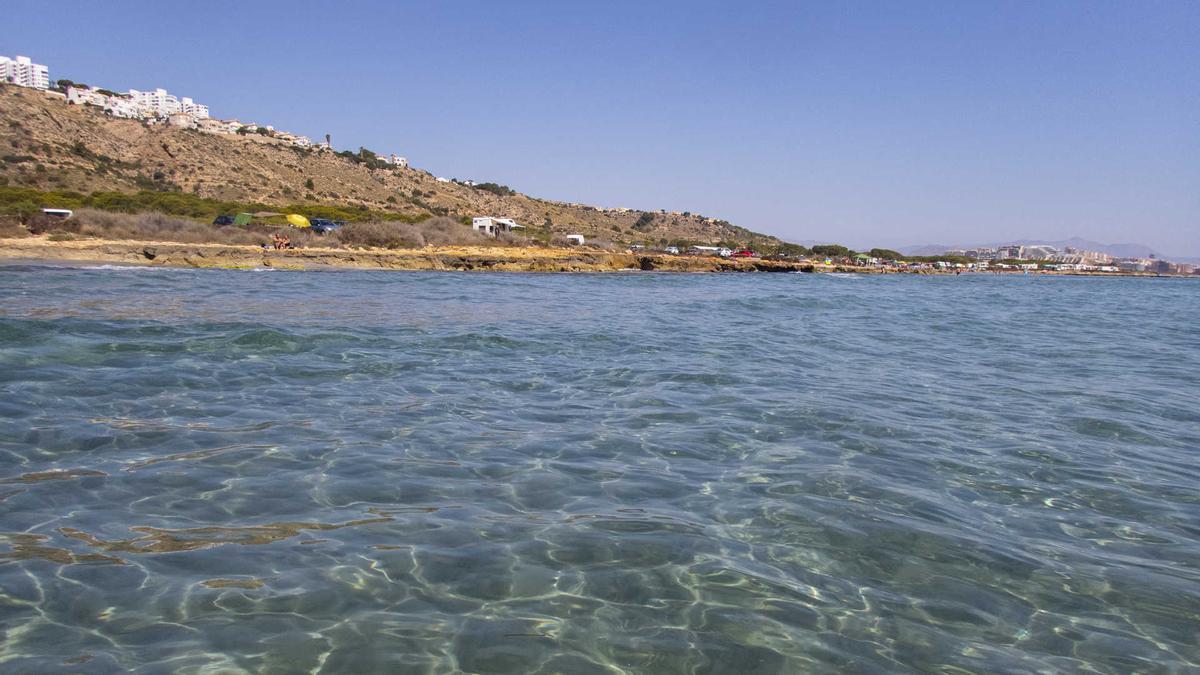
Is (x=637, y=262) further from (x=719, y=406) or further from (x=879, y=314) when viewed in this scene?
(x=719, y=406)

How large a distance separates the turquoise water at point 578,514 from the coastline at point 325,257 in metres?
23.0

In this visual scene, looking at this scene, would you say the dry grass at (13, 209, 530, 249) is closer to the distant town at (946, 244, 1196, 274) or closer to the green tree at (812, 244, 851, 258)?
the green tree at (812, 244, 851, 258)

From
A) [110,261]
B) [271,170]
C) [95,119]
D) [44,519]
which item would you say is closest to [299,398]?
[44,519]

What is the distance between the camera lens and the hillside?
6347 cm

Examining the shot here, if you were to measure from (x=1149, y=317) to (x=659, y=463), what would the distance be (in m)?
28.4

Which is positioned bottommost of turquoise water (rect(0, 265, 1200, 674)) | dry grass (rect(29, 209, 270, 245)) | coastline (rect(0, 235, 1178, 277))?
turquoise water (rect(0, 265, 1200, 674))

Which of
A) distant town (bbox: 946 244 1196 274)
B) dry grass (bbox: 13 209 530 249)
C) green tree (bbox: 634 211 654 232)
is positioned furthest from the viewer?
green tree (bbox: 634 211 654 232)

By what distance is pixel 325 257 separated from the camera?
36.2 meters

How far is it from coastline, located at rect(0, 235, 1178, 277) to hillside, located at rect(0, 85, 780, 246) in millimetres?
25690

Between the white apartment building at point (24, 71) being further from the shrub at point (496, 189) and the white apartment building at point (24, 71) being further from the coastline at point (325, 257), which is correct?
the coastline at point (325, 257)

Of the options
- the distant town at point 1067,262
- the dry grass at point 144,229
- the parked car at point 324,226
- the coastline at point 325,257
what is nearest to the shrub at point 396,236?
the parked car at point 324,226

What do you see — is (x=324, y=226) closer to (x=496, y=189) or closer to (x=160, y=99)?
(x=496, y=189)

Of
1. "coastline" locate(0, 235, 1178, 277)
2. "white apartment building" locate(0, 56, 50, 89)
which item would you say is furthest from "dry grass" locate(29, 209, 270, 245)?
"white apartment building" locate(0, 56, 50, 89)

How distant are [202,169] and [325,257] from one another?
49.4 m
